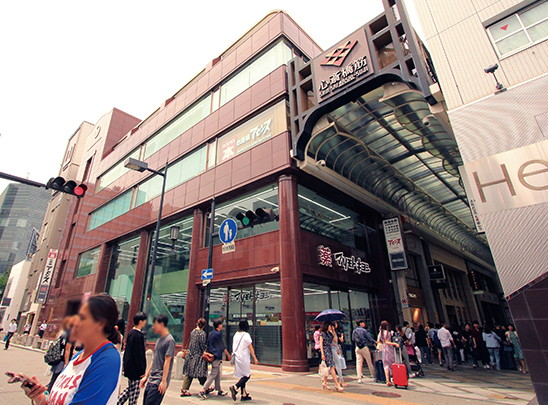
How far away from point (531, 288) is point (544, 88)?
5930 millimetres

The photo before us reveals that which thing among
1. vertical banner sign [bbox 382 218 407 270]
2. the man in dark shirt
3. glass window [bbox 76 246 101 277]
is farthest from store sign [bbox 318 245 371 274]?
glass window [bbox 76 246 101 277]

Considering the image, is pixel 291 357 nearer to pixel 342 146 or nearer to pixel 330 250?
pixel 330 250

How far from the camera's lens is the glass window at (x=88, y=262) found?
2946 cm

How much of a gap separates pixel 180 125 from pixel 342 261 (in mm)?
17029

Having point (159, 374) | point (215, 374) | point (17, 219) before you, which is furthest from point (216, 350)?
point (17, 219)

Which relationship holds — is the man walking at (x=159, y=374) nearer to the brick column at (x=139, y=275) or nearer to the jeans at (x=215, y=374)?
the jeans at (x=215, y=374)

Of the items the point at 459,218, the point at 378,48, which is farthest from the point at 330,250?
the point at 459,218

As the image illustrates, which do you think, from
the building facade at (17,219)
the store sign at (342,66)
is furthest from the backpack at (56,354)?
the building facade at (17,219)

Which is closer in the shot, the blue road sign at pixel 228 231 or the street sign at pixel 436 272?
the blue road sign at pixel 228 231

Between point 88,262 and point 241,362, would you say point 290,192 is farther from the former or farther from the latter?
point 88,262

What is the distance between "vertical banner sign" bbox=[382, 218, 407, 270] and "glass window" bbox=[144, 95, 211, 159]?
50.8ft

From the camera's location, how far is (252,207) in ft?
56.5

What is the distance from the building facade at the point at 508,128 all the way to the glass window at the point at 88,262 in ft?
102

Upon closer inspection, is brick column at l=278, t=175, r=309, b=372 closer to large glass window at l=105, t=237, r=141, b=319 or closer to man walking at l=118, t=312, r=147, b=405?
man walking at l=118, t=312, r=147, b=405
